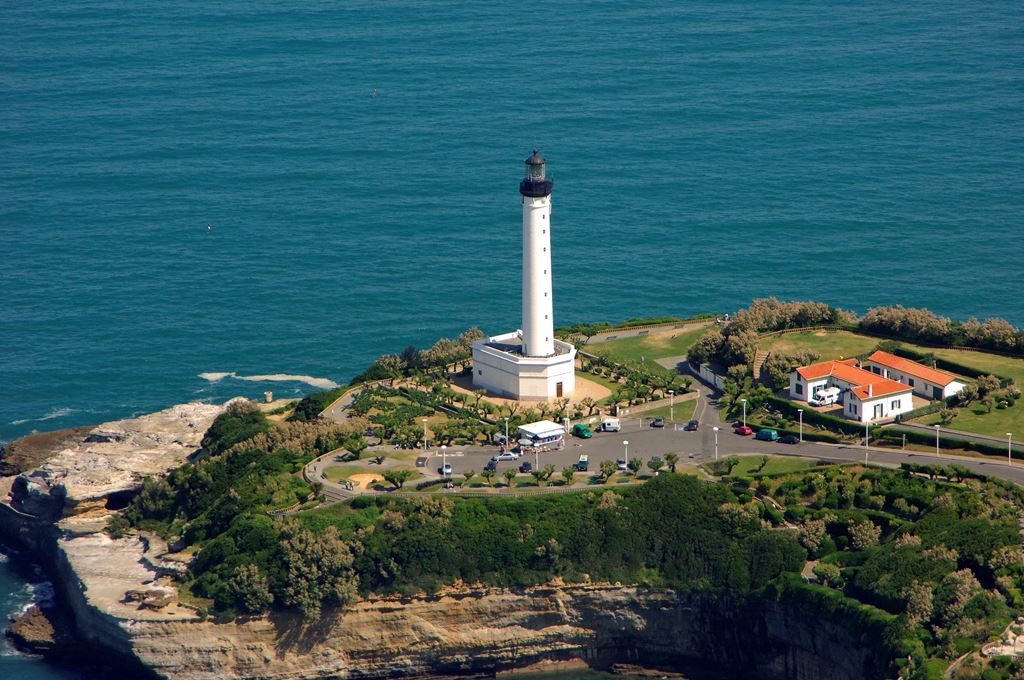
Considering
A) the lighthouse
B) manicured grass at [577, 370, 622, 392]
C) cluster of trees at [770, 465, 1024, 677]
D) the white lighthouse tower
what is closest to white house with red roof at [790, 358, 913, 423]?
cluster of trees at [770, 465, 1024, 677]

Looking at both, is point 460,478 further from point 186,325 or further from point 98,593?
point 186,325

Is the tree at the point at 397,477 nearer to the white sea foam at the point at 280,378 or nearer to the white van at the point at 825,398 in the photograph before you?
the white van at the point at 825,398

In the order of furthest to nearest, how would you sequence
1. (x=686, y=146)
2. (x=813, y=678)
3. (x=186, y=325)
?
1. (x=686, y=146)
2. (x=186, y=325)
3. (x=813, y=678)

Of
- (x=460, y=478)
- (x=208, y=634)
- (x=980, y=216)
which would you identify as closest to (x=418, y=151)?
(x=980, y=216)

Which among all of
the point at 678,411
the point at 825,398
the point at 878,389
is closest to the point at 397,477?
the point at 678,411

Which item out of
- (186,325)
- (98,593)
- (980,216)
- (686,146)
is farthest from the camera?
(686,146)

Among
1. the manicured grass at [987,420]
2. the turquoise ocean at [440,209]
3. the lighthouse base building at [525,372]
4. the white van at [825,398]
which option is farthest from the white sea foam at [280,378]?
the manicured grass at [987,420]

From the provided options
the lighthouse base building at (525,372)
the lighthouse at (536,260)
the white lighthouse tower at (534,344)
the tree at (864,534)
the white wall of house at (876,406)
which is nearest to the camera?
the tree at (864,534)
